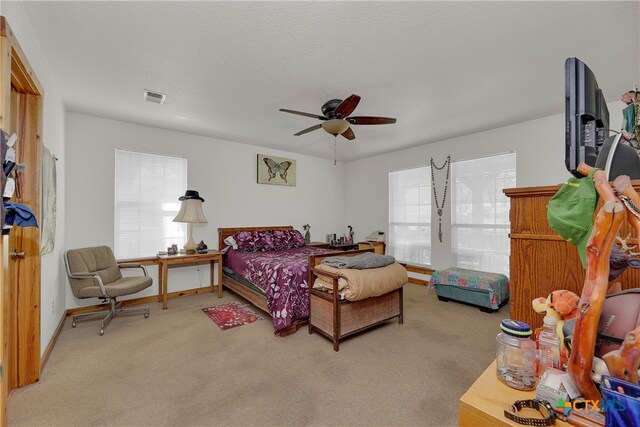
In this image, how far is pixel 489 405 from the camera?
0.73 metres

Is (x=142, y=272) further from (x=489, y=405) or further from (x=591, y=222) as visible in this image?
(x=591, y=222)

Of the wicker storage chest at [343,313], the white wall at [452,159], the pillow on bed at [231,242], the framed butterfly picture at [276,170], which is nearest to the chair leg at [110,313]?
the pillow on bed at [231,242]

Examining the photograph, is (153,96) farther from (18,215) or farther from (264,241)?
(264,241)

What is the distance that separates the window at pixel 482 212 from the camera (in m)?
4.11

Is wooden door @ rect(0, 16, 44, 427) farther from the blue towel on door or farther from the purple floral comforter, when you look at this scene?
the purple floral comforter

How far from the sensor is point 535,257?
43.8 inches

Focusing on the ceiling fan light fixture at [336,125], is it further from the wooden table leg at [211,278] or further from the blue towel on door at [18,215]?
the wooden table leg at [211,278]

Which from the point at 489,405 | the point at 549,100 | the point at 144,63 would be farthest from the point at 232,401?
the point at 549,100

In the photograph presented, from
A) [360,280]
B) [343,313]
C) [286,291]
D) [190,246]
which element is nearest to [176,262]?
[190,246]

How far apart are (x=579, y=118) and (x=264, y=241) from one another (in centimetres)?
421

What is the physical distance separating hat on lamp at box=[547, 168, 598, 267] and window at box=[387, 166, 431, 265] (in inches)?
178

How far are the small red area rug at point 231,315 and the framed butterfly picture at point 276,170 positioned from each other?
7.63ft

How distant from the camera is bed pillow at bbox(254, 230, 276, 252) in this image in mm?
4541

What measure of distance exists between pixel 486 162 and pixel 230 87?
3867 millimetres
